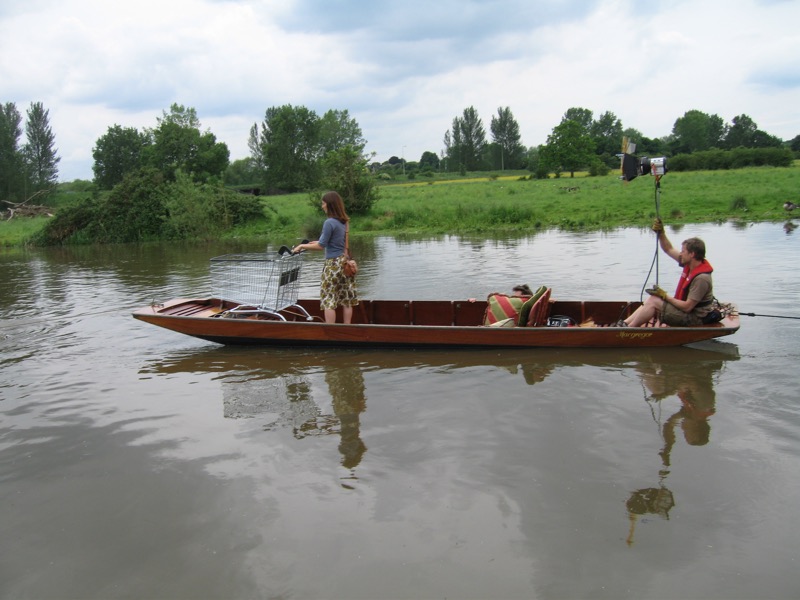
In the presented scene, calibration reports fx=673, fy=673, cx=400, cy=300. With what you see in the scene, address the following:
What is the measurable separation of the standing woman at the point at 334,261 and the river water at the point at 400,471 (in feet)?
2.31

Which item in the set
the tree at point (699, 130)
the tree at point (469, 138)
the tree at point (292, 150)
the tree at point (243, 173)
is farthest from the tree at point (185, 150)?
the tree at point (699, 130)

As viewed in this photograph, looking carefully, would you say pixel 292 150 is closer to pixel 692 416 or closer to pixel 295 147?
pixel 295 147

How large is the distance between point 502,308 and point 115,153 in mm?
82168

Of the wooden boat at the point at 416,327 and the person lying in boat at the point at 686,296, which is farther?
the wooden boat at the point at 416,327

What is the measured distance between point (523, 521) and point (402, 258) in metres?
16.8

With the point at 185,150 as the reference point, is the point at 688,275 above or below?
below

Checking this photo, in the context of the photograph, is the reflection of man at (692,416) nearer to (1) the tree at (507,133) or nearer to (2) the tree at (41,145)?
(2) the tree at (41,145)

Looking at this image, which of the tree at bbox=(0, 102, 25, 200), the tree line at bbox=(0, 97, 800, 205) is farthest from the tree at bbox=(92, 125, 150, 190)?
the tree at bbox=(0, 102, 25, 200)

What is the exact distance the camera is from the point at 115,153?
266ft

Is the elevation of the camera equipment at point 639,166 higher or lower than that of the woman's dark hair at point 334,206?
higher

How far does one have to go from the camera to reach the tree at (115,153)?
80500mm

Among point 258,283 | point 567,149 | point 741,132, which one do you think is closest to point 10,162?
point 567,149

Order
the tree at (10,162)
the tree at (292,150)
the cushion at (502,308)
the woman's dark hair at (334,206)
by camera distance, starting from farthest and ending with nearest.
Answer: the tree at (292,150), the tree at (10,162), the cushion at (502,308), the woman's dark hair at (334,206)

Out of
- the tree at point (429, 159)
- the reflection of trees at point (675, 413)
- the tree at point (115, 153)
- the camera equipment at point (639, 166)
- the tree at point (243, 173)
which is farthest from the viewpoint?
the tree at point (429, 159)
